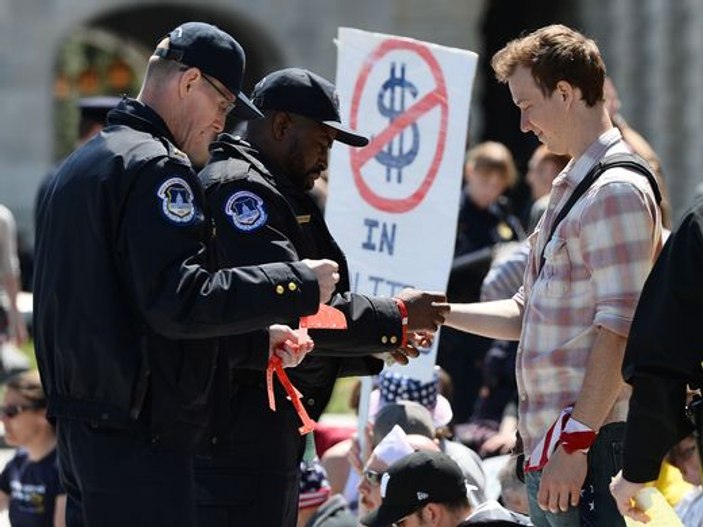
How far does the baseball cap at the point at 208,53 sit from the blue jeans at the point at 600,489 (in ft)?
4.32

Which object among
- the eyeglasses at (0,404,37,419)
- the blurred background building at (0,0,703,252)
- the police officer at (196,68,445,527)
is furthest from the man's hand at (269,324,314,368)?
the blurred background building at (0,0,703,252)

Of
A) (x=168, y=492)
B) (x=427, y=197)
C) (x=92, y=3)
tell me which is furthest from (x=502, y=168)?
(x=92, y=3)

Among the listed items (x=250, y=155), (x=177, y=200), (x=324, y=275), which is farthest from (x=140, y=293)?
Result: (x=250, y=155)

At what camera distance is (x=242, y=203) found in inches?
201

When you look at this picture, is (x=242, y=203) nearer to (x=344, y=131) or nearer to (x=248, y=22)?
(x=344, y=131)

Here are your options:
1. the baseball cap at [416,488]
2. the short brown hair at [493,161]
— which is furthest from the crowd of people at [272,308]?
the short brown hair at [493,161]

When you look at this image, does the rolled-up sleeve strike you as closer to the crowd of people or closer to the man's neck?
the crowd of people

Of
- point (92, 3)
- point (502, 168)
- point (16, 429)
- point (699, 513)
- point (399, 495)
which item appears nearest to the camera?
point (399, 495)

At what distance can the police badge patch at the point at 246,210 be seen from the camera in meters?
5.09

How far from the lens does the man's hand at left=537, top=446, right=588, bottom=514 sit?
476cm

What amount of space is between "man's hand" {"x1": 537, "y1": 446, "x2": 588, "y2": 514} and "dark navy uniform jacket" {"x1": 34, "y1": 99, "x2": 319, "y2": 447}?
738 millimetres

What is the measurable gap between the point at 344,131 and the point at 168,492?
124 centimetres

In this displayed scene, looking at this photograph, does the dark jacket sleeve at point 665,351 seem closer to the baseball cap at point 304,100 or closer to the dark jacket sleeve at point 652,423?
the dark jacket sleeve at point 652,423

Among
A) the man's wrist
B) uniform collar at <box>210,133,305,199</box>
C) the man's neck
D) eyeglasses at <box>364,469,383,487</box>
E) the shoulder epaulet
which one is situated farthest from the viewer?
eyeglasses at <box>364,469,383,487</box>
